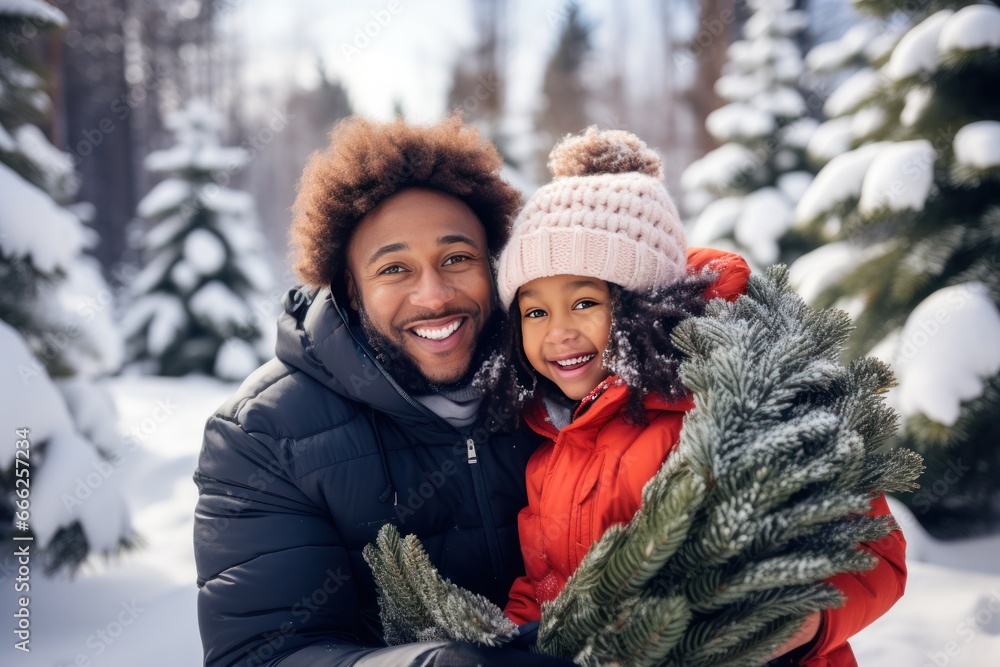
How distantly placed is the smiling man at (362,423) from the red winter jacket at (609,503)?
0.71 feet

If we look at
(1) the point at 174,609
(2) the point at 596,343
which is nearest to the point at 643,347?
(2) the point at 596,343

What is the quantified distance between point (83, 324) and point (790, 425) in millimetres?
5095

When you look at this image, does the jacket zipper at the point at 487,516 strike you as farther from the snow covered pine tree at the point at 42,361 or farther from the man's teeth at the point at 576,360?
the snow covered pine tree at the point at 42,361

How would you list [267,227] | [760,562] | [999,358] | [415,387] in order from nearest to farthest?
[760,562], [415,387], [999,358], [267,227]

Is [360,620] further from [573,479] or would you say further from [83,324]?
[83,324]

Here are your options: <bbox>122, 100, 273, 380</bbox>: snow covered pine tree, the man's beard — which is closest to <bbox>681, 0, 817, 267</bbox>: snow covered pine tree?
the man's beard

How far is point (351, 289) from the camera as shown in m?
2.76

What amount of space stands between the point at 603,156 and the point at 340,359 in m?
1.14

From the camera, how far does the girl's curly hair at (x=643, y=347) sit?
2055mm

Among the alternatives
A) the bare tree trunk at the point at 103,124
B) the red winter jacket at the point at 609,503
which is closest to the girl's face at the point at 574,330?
the red winter jacket at the point at 609,503

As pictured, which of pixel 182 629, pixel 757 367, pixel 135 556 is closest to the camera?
pixel 757 367

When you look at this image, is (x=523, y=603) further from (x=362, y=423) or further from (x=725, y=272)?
(x=725, y=272)

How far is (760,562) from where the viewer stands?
1.46 metres

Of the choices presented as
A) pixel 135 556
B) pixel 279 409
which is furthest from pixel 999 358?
pixel 135 556
